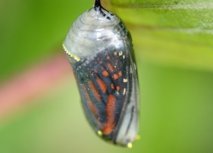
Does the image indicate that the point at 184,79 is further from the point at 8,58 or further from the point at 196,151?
the point at 8,58

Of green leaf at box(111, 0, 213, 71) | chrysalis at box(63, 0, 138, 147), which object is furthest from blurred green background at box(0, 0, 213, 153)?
chrysalis at box(63, 0, 138, 147)

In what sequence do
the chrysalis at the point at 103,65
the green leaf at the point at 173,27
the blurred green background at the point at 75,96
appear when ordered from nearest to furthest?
the green leaf at the point at 173,27 → the chrysalis at the point at 103,65 → the blurred green background at the point at 75,96

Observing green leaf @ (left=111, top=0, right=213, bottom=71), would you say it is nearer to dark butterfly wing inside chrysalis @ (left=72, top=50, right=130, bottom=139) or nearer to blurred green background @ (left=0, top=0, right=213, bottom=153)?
blurred green background @ (left=0, top=0, right=213, bottom=153)

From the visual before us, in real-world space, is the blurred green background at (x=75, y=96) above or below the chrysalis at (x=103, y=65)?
below

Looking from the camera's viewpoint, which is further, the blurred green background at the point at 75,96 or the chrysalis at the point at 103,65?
the blurred green background at the point at 75,96

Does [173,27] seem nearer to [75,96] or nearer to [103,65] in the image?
[103,65]

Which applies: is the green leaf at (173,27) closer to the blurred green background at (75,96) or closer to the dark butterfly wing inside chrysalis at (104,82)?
the blurred green background at (75,96)

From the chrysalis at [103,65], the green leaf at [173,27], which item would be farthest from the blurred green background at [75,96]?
the chrysalis at [103,65]
